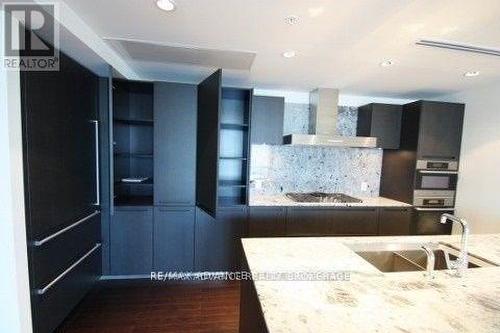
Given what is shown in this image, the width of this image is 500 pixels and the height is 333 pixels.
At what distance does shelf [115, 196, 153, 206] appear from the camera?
2.48m

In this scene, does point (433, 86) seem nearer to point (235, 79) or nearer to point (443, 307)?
point (235, 79)

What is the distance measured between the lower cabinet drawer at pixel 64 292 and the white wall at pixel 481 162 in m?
4.02

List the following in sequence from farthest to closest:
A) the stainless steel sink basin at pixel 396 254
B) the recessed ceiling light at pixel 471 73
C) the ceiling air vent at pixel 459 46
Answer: the recessed ceiling light at pixel 471 73
the ceiling air vent at pixel 459 46
the stainless steel sink basin at pixel 396 254

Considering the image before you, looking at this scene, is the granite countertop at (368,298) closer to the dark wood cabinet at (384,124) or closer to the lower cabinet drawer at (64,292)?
the lower cabinet drawer at (64,292)

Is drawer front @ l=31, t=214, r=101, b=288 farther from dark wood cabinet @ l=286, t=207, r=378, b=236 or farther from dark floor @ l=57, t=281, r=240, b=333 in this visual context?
dark wood cabinet @ l=286, t=207, r=378, b=236

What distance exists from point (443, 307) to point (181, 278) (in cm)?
230

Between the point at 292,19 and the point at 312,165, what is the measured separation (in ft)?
6.83

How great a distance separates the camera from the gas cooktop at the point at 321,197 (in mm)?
2887

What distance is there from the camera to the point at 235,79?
276 cm

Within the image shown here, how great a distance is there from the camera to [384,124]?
307 centimetres

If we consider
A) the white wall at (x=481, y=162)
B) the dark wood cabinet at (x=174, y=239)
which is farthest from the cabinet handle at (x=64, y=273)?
the white wall at (x=481, y=162)

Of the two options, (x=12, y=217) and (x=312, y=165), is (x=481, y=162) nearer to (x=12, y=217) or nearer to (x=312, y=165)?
(x=312, y=165)

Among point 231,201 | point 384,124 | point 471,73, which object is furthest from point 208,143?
point 471,73

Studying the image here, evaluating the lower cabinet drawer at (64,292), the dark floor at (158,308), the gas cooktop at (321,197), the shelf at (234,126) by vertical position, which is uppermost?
the shelf at (234,126)
